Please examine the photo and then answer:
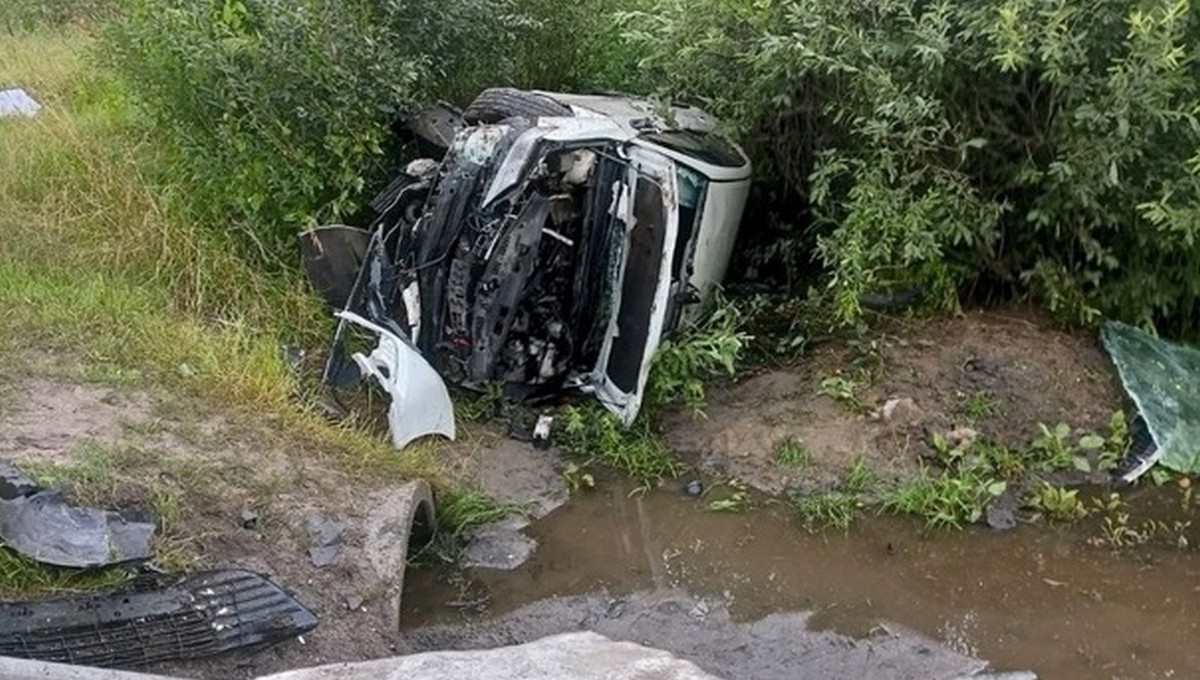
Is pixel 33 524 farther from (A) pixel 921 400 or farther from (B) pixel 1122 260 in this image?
(B) pixel 1122 260

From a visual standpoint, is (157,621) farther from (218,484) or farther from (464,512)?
(464,512)

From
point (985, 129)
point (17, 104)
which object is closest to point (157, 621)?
point (985, 129)

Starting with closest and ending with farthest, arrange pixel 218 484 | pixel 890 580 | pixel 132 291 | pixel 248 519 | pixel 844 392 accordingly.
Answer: pixel 248 519 < pixel 218 484 < pixel 890 580 < pixel 844 392 < pixel 132 291

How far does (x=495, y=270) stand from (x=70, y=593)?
8.27 ft

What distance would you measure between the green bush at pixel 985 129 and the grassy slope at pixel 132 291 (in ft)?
8.35

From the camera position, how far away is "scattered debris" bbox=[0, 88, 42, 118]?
28.2ft

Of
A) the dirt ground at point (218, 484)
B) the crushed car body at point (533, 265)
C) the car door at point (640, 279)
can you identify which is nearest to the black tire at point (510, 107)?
the crushed car body at point (533, 265)

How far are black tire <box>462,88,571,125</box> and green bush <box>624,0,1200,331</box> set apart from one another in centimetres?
69

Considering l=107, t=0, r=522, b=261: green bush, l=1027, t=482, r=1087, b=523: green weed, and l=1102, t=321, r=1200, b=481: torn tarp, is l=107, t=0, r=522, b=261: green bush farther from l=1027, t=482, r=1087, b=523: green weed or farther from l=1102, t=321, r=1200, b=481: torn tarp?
l=1102, t=321, r=1200, b=481: torn tarp

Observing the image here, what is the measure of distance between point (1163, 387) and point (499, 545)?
132 inches

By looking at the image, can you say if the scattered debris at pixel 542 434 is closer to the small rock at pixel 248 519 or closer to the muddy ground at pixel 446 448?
the muddy ground at pixel 446 448

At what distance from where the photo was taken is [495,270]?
6.22 metres

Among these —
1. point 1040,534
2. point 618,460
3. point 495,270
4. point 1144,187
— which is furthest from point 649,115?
point 1040,534

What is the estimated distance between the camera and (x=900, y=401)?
6.35 m
